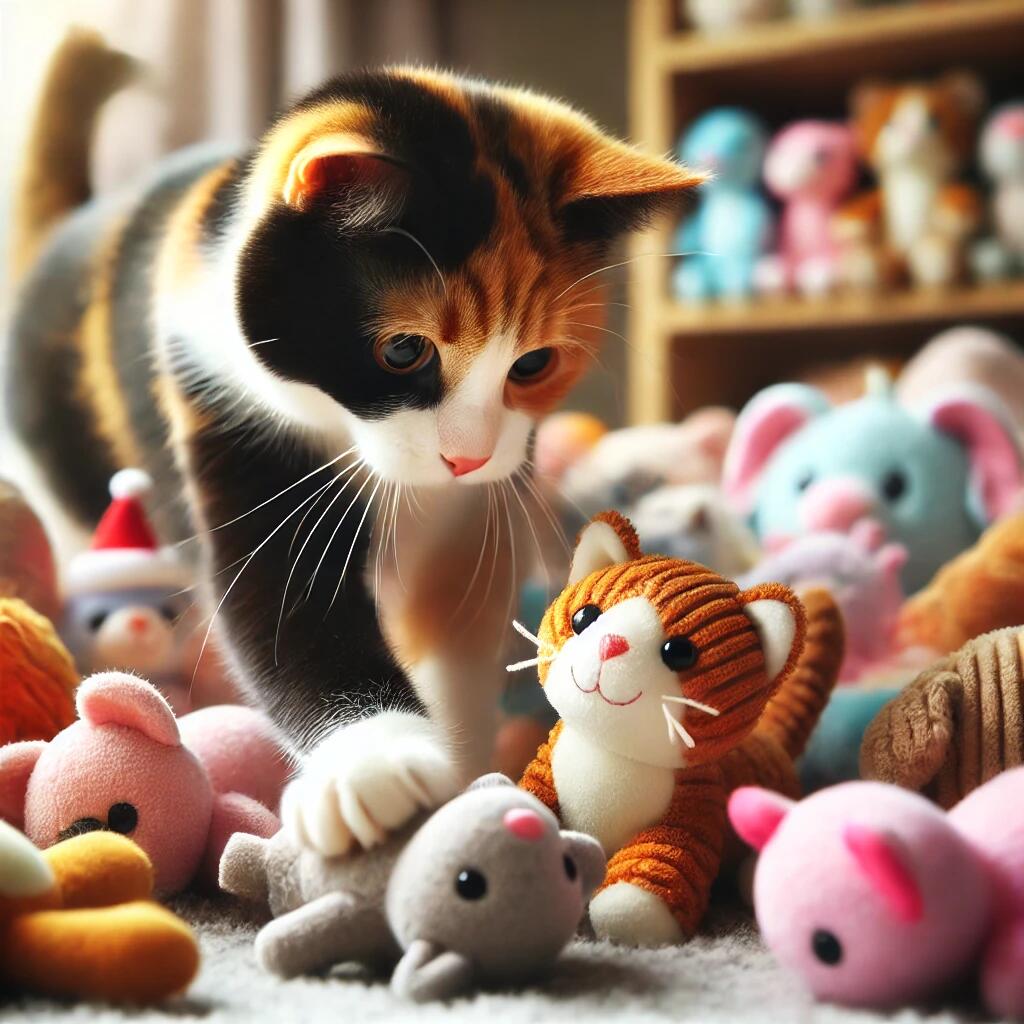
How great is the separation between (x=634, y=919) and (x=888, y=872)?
17 centimetres

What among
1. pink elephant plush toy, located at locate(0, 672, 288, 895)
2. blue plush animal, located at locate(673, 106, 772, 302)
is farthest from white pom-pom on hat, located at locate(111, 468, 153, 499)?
blue plush animal, located at locate(673, 106, 772, 302)

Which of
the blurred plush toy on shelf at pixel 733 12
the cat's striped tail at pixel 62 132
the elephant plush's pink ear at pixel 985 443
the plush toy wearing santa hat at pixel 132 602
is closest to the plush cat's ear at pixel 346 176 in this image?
the plush toy wearing santa hat at pixel 132 602

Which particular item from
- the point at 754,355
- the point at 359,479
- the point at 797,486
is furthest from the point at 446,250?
the point at 754,355

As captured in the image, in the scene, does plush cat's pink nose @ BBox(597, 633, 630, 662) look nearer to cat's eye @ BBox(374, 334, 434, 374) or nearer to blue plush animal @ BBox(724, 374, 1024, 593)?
cat's eye @ BBox(374, 334, 434, 374)

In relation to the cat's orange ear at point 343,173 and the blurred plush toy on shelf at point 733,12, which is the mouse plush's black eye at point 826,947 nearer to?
the cat's orange ear at point 343,173

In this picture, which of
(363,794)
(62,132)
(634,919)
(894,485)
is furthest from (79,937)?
(62,132)

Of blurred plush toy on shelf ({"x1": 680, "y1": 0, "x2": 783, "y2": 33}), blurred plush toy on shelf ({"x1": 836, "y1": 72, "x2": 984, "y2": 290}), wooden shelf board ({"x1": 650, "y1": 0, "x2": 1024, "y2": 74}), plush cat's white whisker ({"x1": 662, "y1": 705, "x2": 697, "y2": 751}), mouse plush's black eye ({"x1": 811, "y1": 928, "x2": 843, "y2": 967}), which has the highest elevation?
blurred plush toy on shelf ({"x1": 680, "y1": 0, "x2": 783, "y2": 33})

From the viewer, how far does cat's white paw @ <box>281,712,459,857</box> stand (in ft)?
1.91

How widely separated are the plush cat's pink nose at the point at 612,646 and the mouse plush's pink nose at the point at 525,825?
0.34ft

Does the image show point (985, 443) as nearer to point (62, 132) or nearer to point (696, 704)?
point (696, 704)

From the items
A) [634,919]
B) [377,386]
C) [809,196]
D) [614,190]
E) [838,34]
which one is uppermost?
[838,34]

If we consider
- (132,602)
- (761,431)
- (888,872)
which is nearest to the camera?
(888,872)

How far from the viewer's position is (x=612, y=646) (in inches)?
Result: 24.8

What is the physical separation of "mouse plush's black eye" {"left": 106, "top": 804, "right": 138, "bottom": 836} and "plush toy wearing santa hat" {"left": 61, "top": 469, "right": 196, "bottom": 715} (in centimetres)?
23
